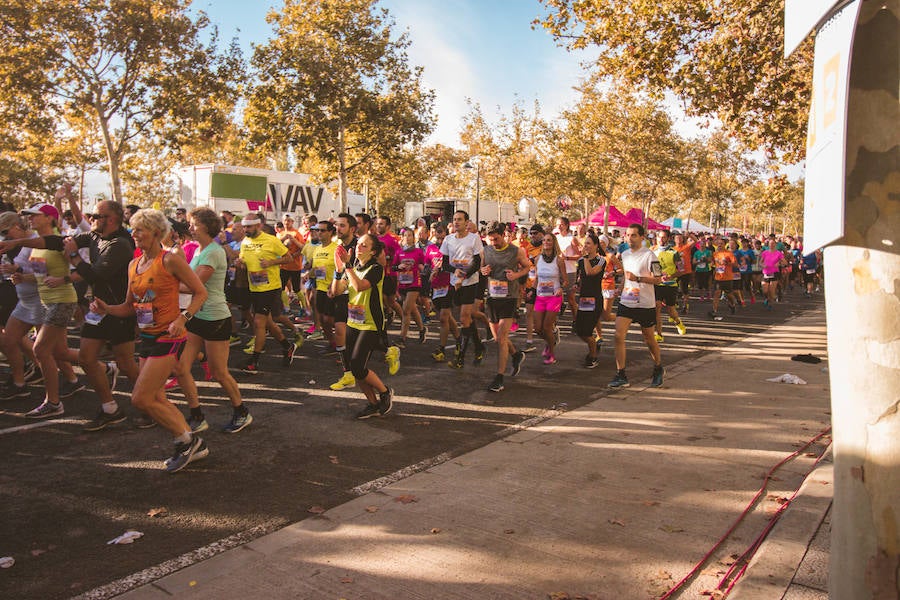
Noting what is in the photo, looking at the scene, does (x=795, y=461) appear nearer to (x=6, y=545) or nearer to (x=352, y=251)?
(x=352, y=251)

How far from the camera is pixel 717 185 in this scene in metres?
52.6

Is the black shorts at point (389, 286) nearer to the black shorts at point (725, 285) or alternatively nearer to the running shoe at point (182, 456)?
the running shoe at point (182, 456)

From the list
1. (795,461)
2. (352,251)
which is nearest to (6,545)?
(352,251)

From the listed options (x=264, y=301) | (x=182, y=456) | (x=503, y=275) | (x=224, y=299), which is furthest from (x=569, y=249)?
(x=182, y=456)

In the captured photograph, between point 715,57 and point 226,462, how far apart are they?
8752 millimetres

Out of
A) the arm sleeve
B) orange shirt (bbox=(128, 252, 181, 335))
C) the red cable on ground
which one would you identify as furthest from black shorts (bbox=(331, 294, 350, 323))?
the red cable on ground

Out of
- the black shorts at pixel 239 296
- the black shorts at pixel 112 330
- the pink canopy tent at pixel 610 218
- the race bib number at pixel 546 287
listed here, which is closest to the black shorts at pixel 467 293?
the race bib number at pixel 546 287

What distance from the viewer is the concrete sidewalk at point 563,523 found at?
3439 millimetres

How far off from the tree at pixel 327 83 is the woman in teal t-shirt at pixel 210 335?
19278 mm

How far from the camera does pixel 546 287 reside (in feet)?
31.0

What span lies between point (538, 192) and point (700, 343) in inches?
1173

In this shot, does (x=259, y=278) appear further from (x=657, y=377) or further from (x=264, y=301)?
(x=657, y=377)

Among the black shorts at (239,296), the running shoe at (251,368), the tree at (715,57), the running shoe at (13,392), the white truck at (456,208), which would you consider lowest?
the running shoe at (13,392)

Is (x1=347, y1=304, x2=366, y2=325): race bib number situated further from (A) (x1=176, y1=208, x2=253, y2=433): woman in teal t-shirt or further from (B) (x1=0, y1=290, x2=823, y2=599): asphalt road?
(A) (x1=176, y1=208, x2=253, y2=433): woman in teal t-shirt
